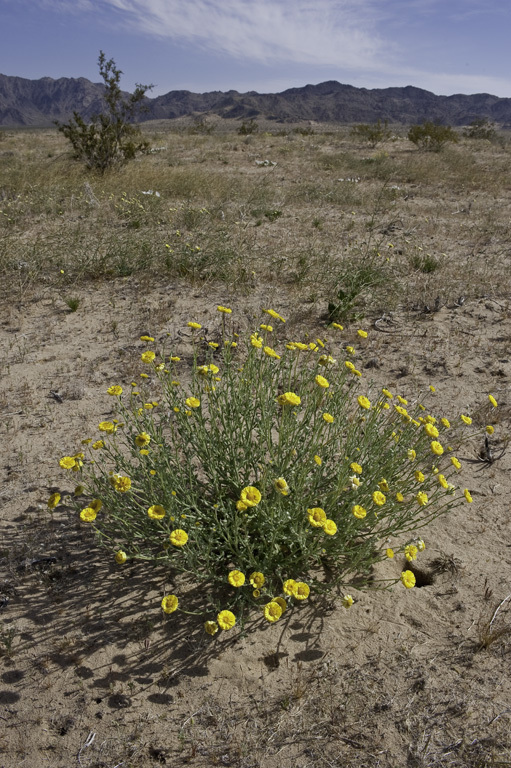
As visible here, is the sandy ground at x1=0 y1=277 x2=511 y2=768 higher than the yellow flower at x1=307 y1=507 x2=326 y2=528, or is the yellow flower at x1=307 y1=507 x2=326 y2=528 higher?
the yellow flower at x1=307 y1=507 x2=326 y2=528

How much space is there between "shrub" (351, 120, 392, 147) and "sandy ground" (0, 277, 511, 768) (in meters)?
20.0

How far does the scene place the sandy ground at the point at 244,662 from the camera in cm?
164

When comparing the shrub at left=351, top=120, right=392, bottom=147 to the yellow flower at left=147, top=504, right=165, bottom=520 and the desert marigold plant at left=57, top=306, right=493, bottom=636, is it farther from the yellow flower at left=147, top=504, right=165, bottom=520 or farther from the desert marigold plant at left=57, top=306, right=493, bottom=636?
the yellow flower at left=147, top=504, right=165, bottom=520

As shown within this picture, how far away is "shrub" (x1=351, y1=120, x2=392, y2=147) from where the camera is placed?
19297mm

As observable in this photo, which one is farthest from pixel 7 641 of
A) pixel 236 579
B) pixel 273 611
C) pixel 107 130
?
pixel 107 130

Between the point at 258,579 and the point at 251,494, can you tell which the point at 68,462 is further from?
the point at 258,579

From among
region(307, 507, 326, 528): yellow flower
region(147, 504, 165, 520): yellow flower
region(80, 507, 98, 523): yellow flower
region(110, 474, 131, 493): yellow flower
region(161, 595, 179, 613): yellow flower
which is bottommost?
region(161, 595, 179, 613): yellow flower

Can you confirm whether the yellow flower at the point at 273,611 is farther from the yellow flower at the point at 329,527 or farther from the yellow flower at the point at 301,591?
the yellow flower at the point at 329,527

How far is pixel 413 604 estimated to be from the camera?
7.20 ft

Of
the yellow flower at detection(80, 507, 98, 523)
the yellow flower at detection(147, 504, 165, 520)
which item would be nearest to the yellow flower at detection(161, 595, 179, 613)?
the yellow flower at detection(147, 504, 165, 520)

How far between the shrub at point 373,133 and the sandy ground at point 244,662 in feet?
65.7

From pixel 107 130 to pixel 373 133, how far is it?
13.3 meters

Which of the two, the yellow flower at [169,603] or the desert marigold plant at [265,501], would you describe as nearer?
the yellow flower at [169,603]

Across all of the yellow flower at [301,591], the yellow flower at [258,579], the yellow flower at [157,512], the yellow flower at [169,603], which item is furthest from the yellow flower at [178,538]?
the yellow flower at [301,591]
